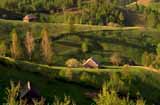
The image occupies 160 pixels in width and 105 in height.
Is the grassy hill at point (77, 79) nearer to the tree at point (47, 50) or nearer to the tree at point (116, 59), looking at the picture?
the tree at point (47, 50)

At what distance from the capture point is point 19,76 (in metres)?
108

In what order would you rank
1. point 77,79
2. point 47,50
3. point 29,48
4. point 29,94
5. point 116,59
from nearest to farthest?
1. point 29,94
2. point 77,79
3. point 47,50
4. point 29,48
5. point 116,59

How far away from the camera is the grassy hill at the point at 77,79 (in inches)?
4158

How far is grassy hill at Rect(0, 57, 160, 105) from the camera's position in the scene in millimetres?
105625

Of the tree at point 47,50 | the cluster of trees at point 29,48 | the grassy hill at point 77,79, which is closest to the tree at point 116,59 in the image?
the cluster of trees at point 29,48

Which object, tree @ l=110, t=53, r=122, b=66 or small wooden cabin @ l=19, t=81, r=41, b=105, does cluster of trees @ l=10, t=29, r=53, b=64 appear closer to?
tree @ l=110, t=53, r=122, b=66

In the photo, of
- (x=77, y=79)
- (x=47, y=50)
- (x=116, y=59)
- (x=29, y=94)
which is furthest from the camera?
(x=116, y=59)

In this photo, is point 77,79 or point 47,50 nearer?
point 77,79

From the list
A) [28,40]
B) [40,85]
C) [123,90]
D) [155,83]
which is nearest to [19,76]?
[40,85]

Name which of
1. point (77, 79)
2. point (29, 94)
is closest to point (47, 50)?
point (77, 79)

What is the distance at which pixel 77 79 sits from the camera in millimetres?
122438

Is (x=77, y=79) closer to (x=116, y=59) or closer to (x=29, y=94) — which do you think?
(x=29, y=94)

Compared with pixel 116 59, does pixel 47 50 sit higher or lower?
higher

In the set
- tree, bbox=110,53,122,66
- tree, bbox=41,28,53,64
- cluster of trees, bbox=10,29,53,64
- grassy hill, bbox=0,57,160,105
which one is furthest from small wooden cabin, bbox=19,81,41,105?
tree, bbox=110,53,122,66
